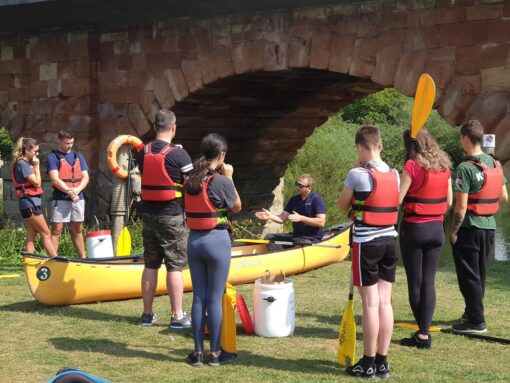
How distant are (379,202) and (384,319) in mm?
689

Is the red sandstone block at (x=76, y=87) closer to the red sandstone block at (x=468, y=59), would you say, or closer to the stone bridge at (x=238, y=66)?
the stone bridge at (x=238, y=66)

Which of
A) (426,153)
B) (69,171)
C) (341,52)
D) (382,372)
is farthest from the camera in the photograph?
(341,52)

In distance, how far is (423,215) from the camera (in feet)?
19.8

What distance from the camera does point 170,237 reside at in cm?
678

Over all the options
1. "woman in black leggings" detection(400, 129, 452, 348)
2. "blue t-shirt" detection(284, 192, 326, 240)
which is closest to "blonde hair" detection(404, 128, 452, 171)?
"woman in black leggings" detection(400, 129, 452, 348)

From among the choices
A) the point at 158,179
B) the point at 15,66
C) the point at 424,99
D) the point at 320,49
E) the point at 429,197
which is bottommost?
the point at 429,197

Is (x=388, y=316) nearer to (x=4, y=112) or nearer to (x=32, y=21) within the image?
(x=32, y=21)

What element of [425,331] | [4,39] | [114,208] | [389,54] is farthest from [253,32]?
[425,331]

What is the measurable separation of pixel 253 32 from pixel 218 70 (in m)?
0.73

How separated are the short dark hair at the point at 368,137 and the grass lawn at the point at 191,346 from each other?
140 centimetres

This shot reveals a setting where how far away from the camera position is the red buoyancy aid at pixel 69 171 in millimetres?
9211

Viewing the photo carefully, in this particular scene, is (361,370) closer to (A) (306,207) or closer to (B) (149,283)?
(B) (149,283)

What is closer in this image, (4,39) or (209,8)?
(209,8)

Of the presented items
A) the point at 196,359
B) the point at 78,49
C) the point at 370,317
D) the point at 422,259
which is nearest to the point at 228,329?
the point at 196,359
